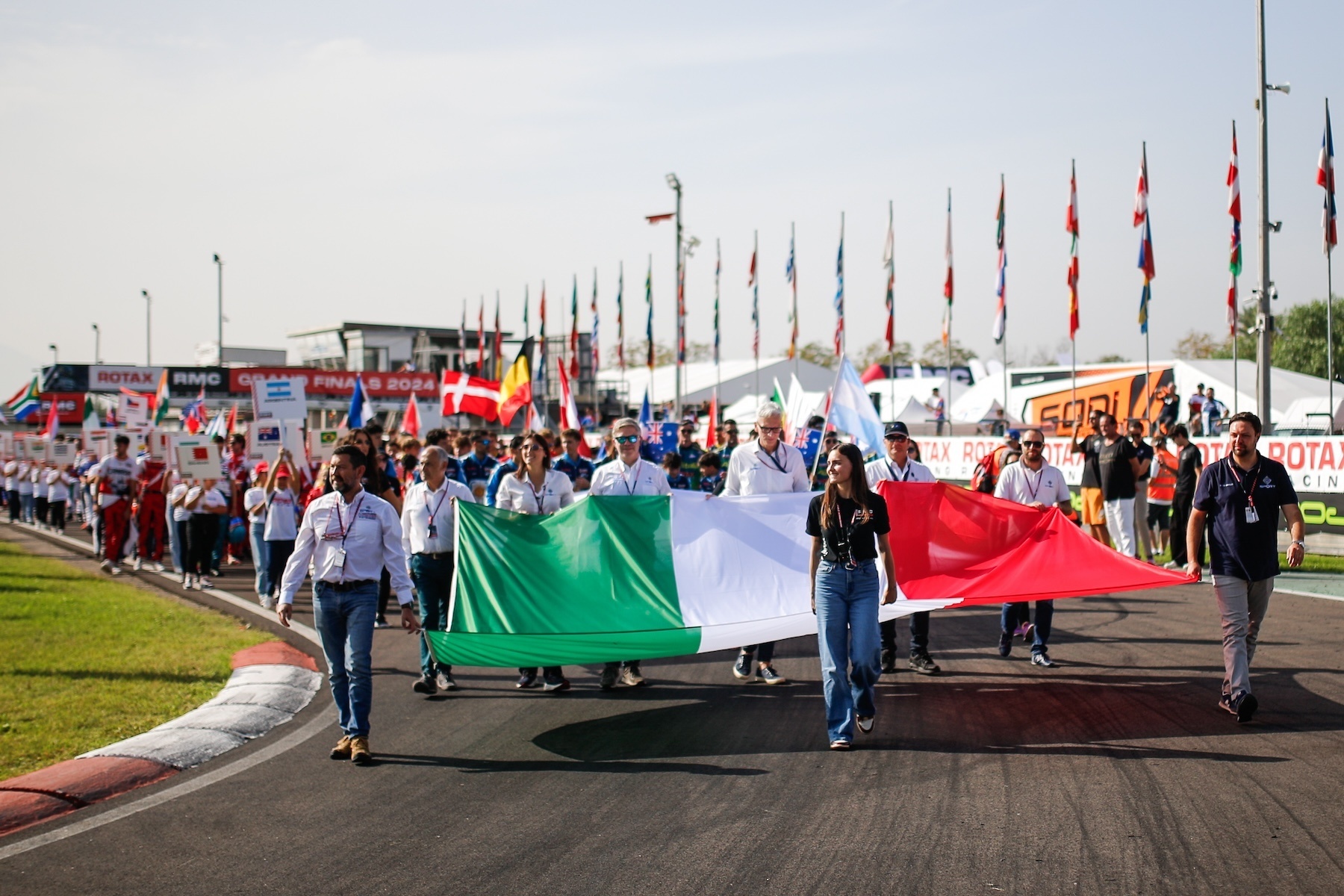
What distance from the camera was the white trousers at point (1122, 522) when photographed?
15953mm

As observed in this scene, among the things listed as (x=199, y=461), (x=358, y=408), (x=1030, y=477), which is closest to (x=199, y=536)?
(x=199, y=461)

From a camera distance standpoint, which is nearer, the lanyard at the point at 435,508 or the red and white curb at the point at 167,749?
the red and white curb at the point at 167,749

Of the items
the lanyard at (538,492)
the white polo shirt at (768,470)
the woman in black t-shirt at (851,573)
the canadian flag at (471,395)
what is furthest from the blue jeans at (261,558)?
the canadian flag at (471,395)

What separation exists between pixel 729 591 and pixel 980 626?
14.1 ft

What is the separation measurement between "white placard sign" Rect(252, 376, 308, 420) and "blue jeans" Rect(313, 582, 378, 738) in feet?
39.8

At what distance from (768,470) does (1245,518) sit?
11.8 ft

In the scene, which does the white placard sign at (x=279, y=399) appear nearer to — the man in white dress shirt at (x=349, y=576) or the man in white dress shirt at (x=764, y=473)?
the man in white dress shirt at (x=764, y=473)

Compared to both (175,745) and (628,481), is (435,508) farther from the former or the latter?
(175,745)

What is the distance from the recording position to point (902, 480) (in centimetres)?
1024

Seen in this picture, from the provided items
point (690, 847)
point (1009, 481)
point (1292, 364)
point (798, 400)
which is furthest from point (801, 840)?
point (1292, 364)

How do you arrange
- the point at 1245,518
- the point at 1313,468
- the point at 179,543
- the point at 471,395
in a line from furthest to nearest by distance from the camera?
the point at 471,395 → the point at 179,543 → the point at 1313,468 → the point at 1245,518

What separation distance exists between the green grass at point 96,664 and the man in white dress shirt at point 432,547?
5.66 feet

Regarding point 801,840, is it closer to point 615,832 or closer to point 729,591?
point 615,832

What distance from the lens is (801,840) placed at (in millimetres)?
5555
